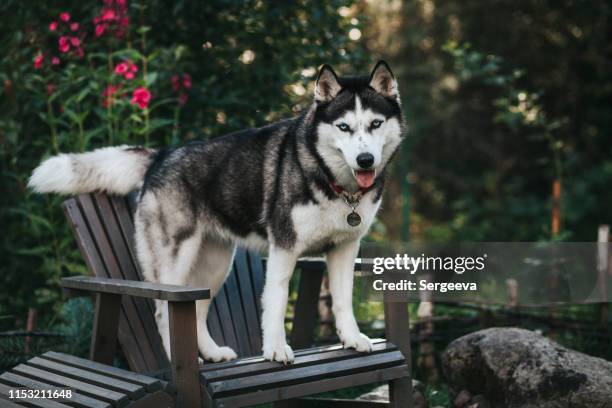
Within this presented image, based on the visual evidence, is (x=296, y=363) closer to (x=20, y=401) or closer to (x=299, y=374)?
(x=299, y=374)

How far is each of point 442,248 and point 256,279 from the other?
170 centimetres

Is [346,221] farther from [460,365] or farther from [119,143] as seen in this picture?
[119,143]

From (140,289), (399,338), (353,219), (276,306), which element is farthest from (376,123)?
(140,289)

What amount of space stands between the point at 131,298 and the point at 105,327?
1.62ft

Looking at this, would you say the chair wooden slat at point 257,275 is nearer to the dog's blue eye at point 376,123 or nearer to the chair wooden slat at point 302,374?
the chair wooden slat at point 302,374

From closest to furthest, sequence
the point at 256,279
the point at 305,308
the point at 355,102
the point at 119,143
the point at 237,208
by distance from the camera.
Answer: the point at 355,102 → the point at 237,208 → the point at 305,308 → the point at 256,279 → the point at 119,143

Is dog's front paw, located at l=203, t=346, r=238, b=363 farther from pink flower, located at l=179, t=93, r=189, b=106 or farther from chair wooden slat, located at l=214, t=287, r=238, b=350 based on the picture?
pink flower, located at l=179, t=93, r=189, b=106

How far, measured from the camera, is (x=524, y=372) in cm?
361

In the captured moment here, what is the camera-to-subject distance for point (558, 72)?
1033 centimetres

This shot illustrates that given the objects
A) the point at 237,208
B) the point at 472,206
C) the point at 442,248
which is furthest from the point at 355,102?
the point at 472,206

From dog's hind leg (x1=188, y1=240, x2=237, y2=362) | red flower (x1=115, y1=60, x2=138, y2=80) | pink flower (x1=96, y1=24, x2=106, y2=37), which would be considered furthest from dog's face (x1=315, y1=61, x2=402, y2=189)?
pink flower (x1=96, y1=24, x2=106, y2=37)

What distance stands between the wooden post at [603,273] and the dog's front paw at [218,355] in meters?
2.56

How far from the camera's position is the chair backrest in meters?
3.66

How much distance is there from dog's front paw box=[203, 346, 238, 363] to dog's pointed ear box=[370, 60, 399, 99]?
1.32 metres
